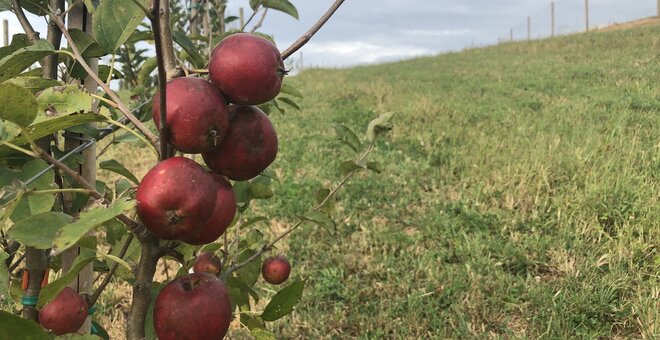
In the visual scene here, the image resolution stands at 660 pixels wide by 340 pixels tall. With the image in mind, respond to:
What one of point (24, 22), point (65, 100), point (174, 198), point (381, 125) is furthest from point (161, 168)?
point (381, 125)

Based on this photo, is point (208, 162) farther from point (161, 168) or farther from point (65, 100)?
point (65, 100)

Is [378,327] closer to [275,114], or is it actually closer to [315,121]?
[315,121]

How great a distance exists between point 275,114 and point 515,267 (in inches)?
239

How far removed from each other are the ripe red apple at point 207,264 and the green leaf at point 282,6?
2.11 feet

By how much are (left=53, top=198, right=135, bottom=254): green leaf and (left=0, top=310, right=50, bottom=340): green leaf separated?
10cm

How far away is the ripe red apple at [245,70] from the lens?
688 mm

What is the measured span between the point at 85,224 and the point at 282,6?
0.84m

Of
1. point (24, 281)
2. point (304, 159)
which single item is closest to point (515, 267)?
point (24, 281)

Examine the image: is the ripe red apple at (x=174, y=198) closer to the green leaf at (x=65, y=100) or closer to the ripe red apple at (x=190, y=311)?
the ripe red apple at (x=190, y=311)

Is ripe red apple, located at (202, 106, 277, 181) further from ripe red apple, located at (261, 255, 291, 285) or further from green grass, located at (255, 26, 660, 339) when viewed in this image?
green grass, located at (255, 26, 660, 339)

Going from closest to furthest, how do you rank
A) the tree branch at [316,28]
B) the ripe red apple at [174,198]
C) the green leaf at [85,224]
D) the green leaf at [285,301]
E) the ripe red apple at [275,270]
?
the green leaf at [85,224]
the ripe red apple at [174,198]
the tree branch at [316,28]
the green leaf at [285,301]
the ripe red apple at [275,270]

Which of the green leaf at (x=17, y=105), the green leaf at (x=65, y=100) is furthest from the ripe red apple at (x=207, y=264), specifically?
the green leaf at (x=17, y=105)

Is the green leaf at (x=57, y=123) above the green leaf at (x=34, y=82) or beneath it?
beneath

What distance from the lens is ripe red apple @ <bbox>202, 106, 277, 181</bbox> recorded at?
2.36ft
